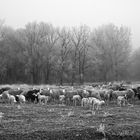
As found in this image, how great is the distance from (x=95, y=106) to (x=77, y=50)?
49.3m

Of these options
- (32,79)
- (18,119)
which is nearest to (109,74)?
(32,79)

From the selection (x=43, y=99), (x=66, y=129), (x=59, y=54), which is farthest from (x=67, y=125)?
(x=59, y=54)

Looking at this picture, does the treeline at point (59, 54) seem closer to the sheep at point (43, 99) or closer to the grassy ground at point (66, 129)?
the sheep at point (43, 99)

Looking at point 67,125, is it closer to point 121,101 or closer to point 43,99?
point 121,101

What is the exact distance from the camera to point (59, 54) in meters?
65.5

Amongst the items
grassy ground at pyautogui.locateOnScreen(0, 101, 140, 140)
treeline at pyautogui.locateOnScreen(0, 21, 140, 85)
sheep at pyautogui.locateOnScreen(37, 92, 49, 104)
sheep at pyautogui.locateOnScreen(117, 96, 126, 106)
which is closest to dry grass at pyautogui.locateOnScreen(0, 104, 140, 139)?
grassy ground at pyautogui.locateOnScreen(0, 101, 140, 140)

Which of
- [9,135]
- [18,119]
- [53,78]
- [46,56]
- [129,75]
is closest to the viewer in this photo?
[9,135]

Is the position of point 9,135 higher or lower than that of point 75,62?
lower

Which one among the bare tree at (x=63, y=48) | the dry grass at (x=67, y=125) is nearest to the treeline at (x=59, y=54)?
the bare tree at (x=63, y=48)

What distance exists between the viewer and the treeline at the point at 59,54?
64.1 meters

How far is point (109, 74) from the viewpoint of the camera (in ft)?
215

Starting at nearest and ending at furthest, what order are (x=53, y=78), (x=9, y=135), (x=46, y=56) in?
1. (x=9, y=135)
2. (x=46, y=56)
3. (x=53, y=78)

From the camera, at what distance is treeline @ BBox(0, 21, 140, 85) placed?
64.1 m

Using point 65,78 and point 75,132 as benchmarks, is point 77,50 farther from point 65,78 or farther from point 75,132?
point 75,132
